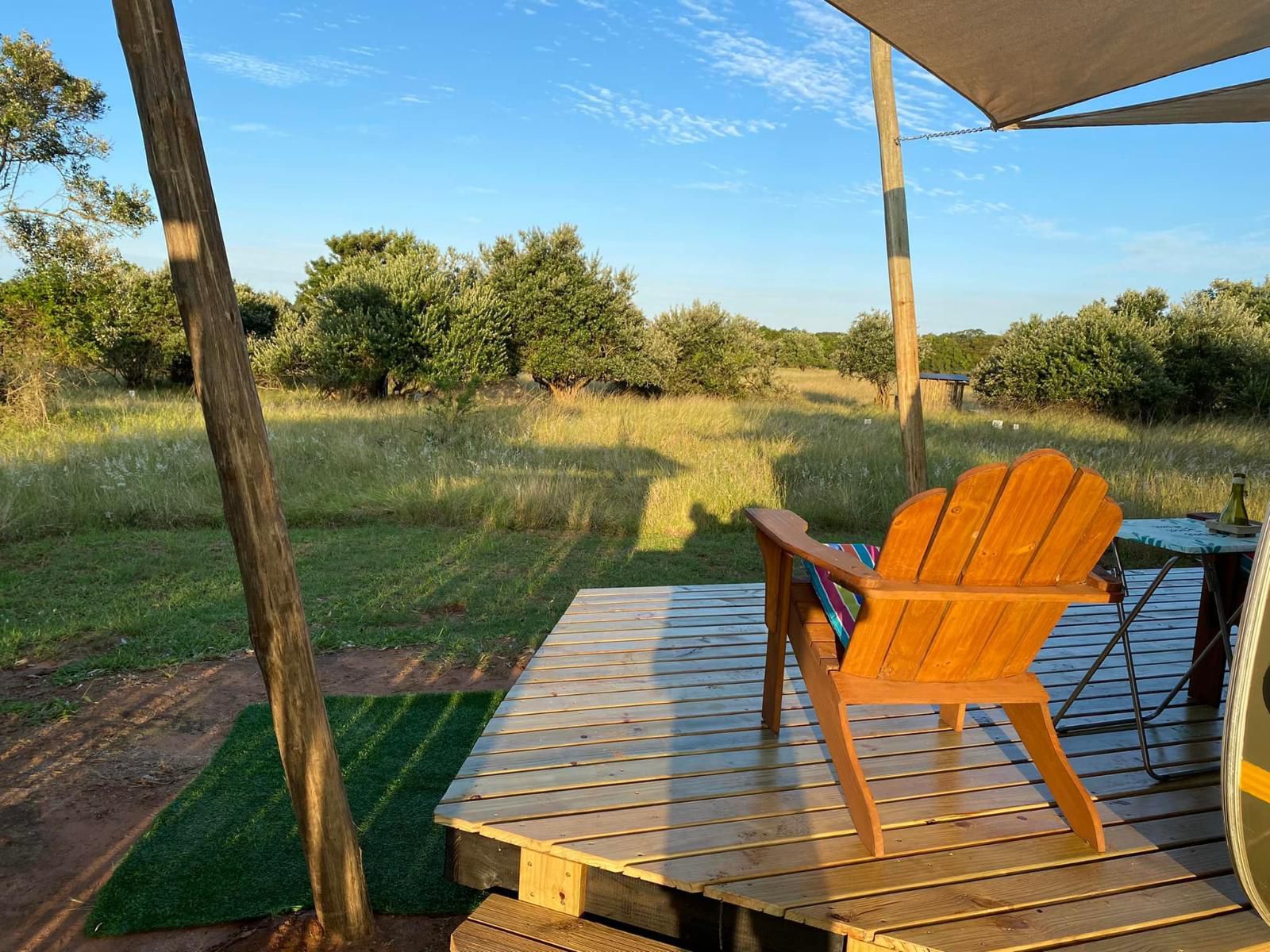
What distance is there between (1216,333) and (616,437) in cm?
1239

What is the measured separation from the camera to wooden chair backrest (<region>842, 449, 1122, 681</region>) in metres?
1.68

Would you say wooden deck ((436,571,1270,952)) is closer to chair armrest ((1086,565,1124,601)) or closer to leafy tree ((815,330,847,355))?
chair armrest ((1086,565,1124,601))

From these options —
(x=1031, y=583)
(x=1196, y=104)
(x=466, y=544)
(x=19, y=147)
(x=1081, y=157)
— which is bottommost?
(x=466, y=544)

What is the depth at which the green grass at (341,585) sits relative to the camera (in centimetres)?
419

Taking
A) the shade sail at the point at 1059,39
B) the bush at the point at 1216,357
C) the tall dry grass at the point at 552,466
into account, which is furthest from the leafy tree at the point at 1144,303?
the shade sail at the point at 1059,39

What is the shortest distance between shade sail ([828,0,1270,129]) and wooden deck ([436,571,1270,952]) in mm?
2212

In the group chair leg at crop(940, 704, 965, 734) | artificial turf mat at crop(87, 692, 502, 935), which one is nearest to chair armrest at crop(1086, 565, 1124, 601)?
chair leg at crop(940, 704, 965, 734)

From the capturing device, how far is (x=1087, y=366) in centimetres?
1498

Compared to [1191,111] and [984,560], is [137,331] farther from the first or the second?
[984,560]

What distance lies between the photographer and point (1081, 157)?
758cm

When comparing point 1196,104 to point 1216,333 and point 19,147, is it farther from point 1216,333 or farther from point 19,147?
point 19,147

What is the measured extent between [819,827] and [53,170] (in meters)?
16.7

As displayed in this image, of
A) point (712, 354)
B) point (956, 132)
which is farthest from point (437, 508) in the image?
point (712, 354)

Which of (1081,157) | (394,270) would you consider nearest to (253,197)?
(1081,157)
